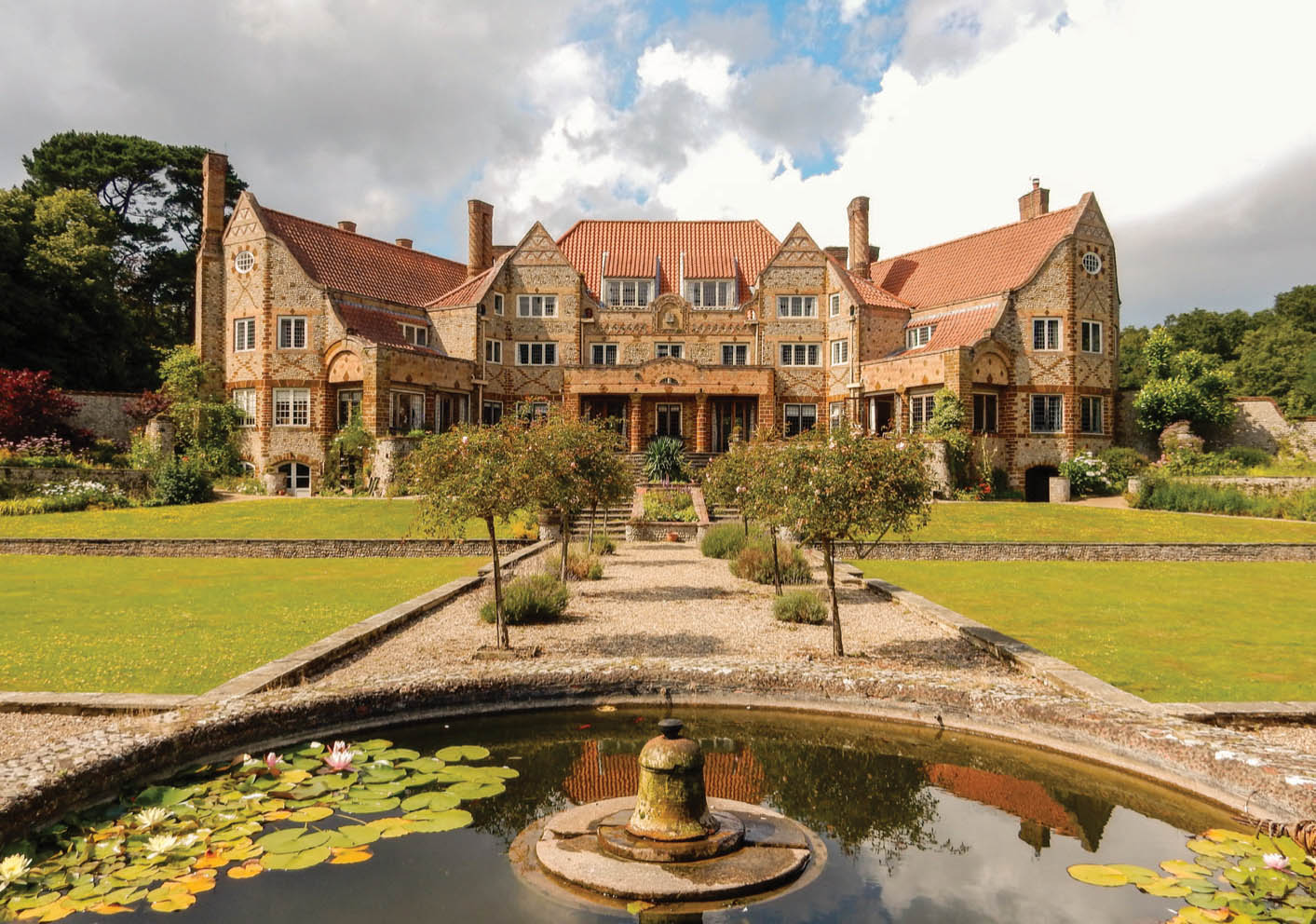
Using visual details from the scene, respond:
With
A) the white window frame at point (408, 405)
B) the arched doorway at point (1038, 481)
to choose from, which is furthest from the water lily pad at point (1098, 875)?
the arched doorway at point (1038, 481)

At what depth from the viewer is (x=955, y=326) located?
39438mm

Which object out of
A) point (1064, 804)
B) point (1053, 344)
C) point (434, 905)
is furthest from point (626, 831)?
point (1053, 344)

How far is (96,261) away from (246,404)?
42.9 ft

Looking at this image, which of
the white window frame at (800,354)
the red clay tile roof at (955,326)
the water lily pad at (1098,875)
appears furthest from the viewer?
the white window frame at (800,354)

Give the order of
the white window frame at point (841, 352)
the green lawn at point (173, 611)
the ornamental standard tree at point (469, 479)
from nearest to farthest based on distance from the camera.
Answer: the green lawn at point (173, 611) → the ornamental standard tree at point (469, 479) → the white window frame at point (841, 352)

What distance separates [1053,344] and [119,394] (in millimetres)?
44087

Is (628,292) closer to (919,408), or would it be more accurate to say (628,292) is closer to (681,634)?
(919,408)

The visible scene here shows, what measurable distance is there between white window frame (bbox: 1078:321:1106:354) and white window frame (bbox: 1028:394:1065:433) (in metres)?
2.82

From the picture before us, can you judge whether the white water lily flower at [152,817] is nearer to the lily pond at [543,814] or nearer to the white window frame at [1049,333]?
the lily pond at [543,814]

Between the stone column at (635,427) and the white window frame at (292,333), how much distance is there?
15.7 m

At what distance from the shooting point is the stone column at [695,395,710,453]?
40875mm

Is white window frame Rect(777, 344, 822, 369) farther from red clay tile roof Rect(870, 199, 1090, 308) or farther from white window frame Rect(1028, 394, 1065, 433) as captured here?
white window frame Rect(1028, 394, 1065, 433)

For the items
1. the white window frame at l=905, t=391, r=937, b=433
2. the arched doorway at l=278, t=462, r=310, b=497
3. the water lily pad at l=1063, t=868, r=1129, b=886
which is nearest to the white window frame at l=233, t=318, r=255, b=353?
the arched doorway at l=278, t=462, r=310, b=497

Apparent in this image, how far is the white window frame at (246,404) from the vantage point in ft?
126
